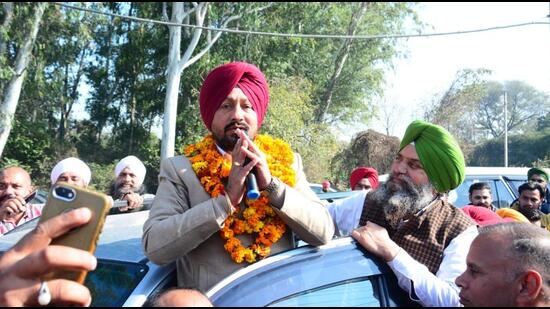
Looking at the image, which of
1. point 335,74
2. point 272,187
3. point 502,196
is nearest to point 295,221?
point 272,187

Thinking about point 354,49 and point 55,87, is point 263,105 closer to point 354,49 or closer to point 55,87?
point 55,87

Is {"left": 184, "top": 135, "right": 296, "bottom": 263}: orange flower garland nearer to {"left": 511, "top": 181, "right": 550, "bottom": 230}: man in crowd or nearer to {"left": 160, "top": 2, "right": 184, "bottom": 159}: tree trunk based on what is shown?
{"left": 511, "top": 181, "right": 550, "bottom": 230}: man in crowd

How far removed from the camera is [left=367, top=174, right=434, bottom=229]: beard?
9.05 ft

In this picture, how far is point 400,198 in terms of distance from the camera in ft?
9.30

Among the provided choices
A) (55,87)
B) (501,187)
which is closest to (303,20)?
(55,87)

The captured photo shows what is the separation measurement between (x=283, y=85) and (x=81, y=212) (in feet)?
72.8

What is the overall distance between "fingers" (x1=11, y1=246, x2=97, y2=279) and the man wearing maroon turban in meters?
0.92

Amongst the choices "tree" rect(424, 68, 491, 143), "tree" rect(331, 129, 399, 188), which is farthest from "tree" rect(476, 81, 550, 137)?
"tree" rect(331, 129, 399, 188)

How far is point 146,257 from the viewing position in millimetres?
2342

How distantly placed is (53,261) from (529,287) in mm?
1552

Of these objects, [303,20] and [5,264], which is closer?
[5,264]

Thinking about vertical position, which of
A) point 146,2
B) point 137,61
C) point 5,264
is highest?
point 146,2

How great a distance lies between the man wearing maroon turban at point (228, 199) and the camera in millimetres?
2150

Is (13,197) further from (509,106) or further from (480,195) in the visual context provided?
(509,106)
